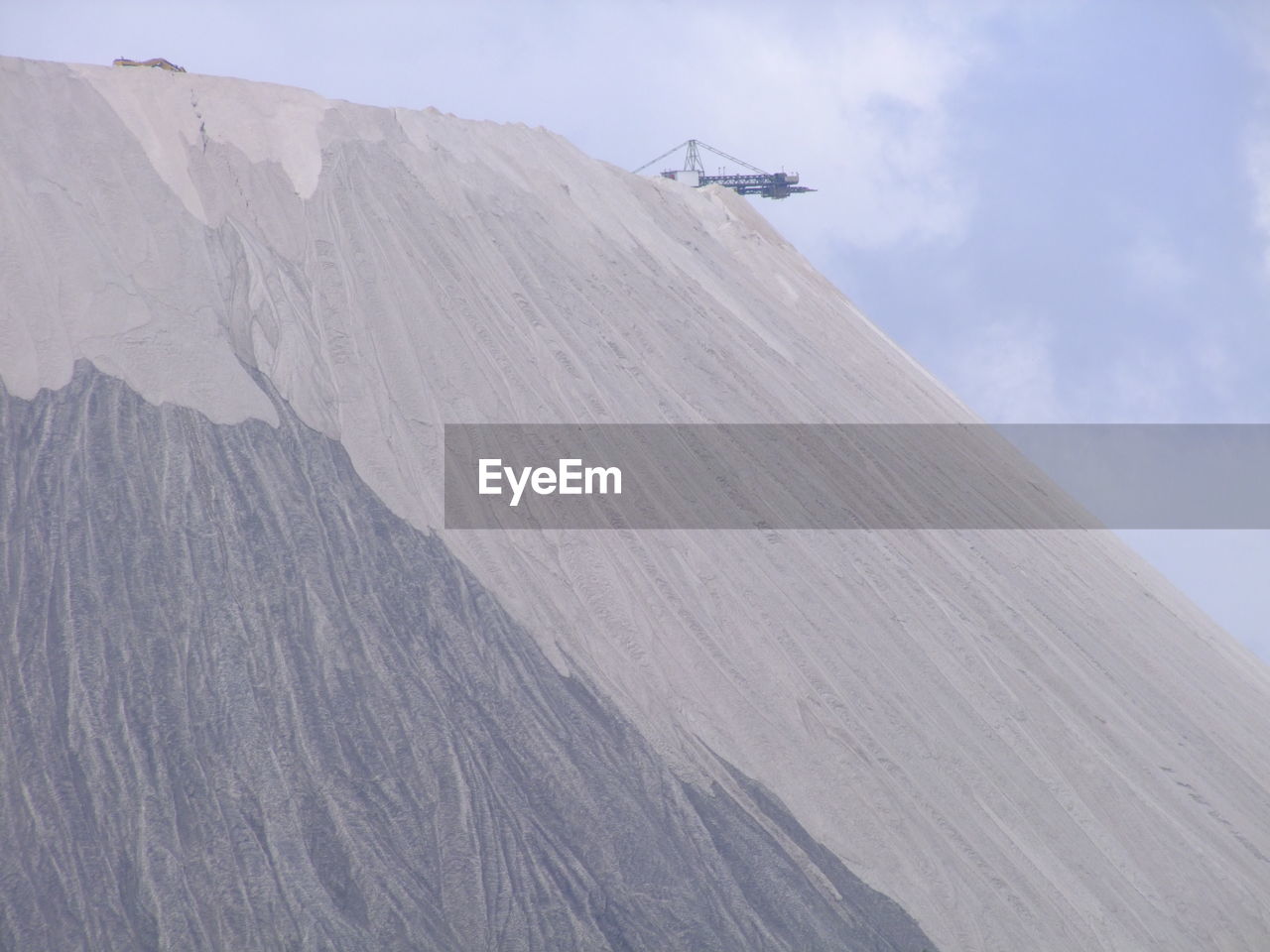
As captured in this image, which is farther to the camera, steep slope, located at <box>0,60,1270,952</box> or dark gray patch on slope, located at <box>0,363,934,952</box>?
steep slope, located at <box>0,60,1270,952</box>

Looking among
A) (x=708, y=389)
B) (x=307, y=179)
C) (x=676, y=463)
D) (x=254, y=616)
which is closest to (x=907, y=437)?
(x=708, y=389)

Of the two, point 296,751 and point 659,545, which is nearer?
point 296,751

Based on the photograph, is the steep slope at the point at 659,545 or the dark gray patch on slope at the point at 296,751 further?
the steep slope at the point at 659,545

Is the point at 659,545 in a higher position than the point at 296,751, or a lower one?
higher

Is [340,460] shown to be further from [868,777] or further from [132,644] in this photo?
[868,777]
